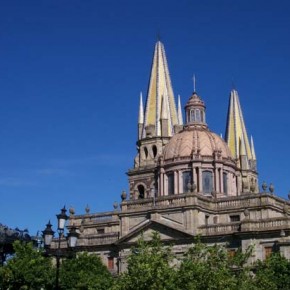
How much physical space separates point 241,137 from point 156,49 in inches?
593

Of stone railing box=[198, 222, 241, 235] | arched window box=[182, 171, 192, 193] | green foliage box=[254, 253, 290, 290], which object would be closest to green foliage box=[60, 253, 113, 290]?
stone railing box=[198, 222, 241, 235]

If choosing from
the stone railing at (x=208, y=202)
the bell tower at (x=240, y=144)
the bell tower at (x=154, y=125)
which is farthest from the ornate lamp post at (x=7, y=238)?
the bell tower at (x=240, y=144)

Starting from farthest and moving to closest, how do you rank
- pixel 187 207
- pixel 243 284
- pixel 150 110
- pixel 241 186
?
1. pixel 150 110
2. pixel 241 186
3. pixel 187 207
4. pixel 243 284

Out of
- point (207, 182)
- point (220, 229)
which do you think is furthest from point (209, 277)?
point (207, 182)

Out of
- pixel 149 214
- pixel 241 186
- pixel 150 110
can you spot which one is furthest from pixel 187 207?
pixel 150 110

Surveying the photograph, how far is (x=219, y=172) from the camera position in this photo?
65938 mm

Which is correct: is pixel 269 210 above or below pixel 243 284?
above

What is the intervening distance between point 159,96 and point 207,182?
18.0 metres

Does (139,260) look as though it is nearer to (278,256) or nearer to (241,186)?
(278,256)

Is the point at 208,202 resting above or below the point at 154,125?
below

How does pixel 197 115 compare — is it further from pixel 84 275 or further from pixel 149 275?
pixel 149 275

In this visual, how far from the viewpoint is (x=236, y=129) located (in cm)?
8425

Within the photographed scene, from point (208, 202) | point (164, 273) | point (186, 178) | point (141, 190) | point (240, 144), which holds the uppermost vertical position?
point (240, 144)

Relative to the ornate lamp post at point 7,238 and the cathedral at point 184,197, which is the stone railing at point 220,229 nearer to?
the cathedral at point 184,197
